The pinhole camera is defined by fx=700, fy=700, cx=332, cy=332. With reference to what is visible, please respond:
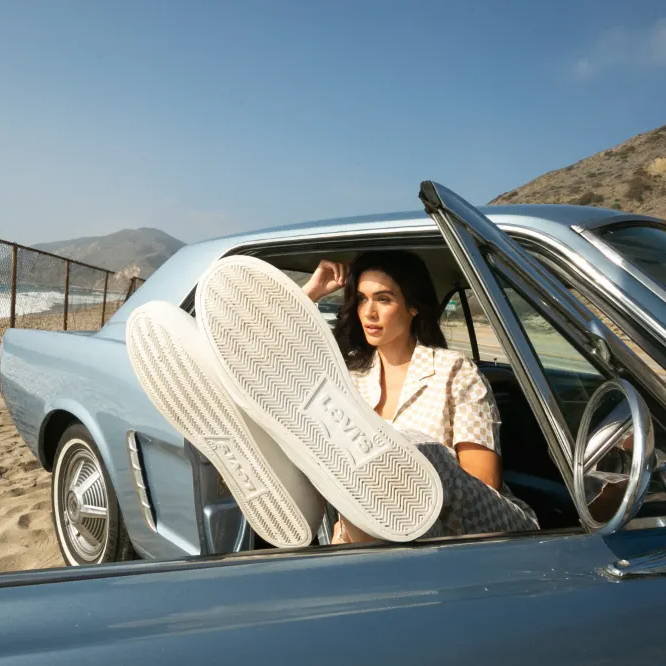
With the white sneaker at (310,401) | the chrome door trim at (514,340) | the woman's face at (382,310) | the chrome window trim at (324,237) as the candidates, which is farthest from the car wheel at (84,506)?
the chrome door trim at (514,340)

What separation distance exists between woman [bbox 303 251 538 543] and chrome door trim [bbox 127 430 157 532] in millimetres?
794

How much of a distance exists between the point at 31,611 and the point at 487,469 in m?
1.31

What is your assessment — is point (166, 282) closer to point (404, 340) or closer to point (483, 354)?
point (404, 340)

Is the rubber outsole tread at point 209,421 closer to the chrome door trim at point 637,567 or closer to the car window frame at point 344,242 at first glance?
the chrome door trim at point 637,567

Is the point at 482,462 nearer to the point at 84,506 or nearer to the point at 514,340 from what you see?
the point at 514,340

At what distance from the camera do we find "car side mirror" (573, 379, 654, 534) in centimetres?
107

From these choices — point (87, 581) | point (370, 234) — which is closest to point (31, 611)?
point (87, 581)

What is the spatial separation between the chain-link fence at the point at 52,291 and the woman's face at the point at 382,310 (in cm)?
1044

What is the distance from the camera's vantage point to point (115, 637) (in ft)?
3.16

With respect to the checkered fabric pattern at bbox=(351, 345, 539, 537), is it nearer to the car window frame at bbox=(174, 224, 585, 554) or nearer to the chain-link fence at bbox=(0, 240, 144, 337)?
the car window frame at bbox=(174, 224, 585, 554)

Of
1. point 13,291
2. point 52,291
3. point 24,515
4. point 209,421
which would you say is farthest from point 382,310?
point 52,291

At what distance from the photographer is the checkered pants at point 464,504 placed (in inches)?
66.7

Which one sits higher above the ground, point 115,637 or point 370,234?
point 370,234

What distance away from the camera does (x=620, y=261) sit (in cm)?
158
